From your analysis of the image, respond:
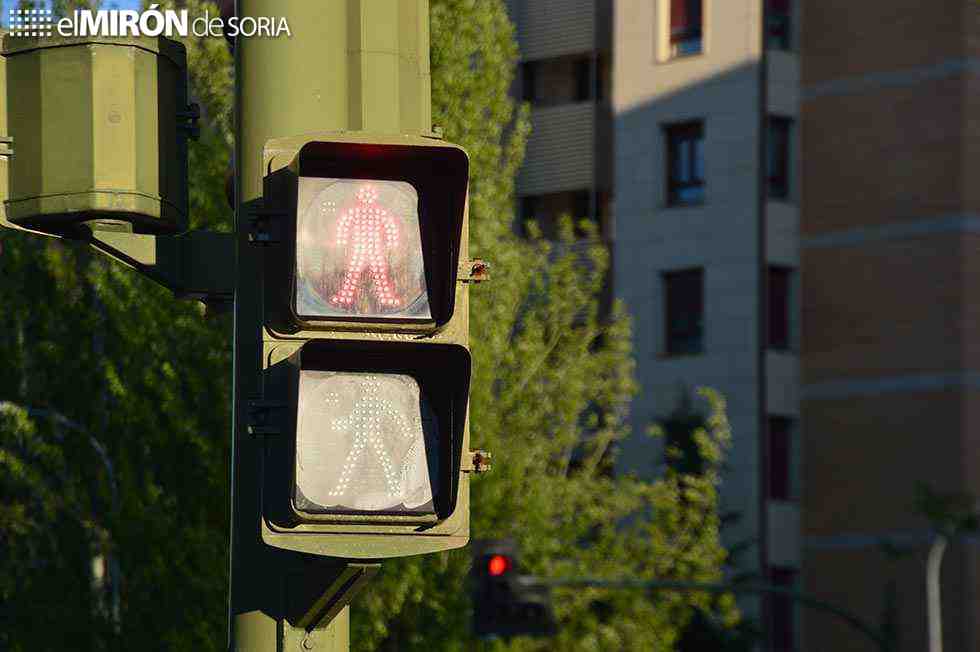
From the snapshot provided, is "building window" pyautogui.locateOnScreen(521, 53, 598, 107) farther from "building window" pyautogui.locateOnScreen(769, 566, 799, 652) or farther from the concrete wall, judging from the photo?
"building window" pyautogui.locateOnScreen(769, 566, 799, 652)

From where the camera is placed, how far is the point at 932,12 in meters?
41.6

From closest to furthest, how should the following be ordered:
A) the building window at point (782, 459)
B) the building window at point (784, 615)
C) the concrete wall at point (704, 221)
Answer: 1. the concrete wall at point (704, 221)
2. the building window at point (784, 615)
3. the building window at point (782, 459)

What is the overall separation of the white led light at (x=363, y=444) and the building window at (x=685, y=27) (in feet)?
130

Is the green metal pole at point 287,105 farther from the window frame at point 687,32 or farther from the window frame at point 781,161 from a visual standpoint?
the window frame at point 687,32

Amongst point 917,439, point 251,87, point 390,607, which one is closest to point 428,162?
point 251,87

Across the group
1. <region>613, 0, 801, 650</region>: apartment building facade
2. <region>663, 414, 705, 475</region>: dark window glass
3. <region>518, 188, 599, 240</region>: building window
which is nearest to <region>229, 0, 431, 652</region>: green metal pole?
<region>663, 414, 705, 475</region>: dark window glass

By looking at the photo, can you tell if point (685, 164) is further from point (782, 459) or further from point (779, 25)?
point (782, 459)

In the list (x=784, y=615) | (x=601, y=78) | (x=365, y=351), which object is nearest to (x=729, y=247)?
(x=601, y=78)

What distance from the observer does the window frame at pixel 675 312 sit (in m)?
42.8

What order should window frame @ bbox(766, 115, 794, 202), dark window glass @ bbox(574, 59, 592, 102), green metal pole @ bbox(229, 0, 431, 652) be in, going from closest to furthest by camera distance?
green metal pole @ bbox(229, 0, 431, 652) → window frame @ bbox(766, 115, 794, 202) → dark window glass @ bbox(574, 59, 592, 102)

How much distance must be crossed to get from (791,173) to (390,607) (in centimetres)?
1972

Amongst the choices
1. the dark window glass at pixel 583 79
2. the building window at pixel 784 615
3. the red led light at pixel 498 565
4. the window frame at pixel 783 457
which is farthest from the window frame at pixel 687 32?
the red led light at pixel 498 565

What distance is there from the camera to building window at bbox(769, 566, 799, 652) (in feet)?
140

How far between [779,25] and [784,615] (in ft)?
35.4
